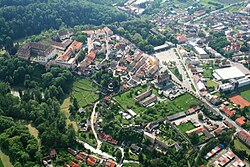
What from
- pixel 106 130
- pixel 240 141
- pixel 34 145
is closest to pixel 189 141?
pixel 240 141

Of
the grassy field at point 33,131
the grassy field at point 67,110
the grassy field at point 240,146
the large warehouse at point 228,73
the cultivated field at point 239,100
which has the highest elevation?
the grassy field at point 33,131

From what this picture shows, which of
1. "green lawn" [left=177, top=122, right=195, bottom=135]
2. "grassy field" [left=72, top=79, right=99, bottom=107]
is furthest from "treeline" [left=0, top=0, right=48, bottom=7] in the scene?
"green lawn" [left=177, top=122, right=195, bottom=135]

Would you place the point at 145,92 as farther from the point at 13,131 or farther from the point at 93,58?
the point at 13,131

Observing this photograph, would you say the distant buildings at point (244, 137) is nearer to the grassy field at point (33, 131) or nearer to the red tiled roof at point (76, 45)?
the grassy field at point (33, 131)

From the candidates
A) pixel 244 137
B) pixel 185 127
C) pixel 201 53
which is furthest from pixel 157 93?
pixel 201 53

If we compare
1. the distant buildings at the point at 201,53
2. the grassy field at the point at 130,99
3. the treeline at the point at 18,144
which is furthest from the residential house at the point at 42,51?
the distant buildings at the point at 201,53

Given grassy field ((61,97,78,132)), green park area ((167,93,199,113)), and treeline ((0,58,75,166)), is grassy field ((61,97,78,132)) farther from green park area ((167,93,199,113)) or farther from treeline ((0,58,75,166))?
green park area ((167,93,199,113))
